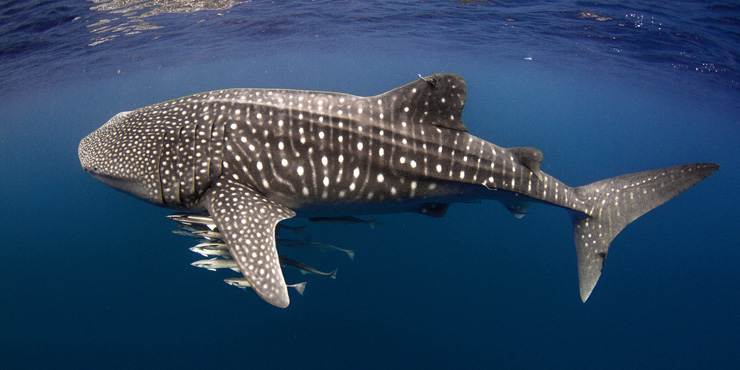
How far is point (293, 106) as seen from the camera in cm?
380

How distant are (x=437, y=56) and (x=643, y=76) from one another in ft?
55.4

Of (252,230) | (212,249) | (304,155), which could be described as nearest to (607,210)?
(304,155)

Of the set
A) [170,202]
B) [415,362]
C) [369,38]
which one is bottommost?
[415,362]

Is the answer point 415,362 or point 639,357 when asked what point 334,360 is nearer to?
point 415,362

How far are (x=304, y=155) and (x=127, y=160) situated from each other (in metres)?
2.11

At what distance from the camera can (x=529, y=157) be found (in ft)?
14.1

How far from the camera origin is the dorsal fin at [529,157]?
14.0 feet

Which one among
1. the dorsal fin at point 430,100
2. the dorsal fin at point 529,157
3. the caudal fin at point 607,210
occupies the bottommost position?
the caudal fin at point 607,210

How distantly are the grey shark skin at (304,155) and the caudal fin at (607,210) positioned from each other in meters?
0.20

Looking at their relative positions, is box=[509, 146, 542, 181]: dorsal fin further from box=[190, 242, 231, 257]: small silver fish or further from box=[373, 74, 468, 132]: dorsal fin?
box=[190, 242, 231, 257]: small silver fish

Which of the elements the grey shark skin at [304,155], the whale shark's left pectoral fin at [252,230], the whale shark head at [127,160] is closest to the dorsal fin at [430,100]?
the grey shark skin at [304,155]

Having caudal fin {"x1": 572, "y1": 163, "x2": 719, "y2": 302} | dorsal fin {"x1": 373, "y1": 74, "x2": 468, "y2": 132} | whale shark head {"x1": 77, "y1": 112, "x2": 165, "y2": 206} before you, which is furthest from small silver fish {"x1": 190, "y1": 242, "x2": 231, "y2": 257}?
caudal fin {"x1": 572, "y1": 163, "x2": 719, "y2": 302}

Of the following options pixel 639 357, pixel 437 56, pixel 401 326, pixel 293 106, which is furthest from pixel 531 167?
pixel 437 56

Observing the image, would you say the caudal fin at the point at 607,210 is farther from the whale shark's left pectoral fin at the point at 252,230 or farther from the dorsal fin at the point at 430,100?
the whale shark's left pectoral fin at the point at 252,230
